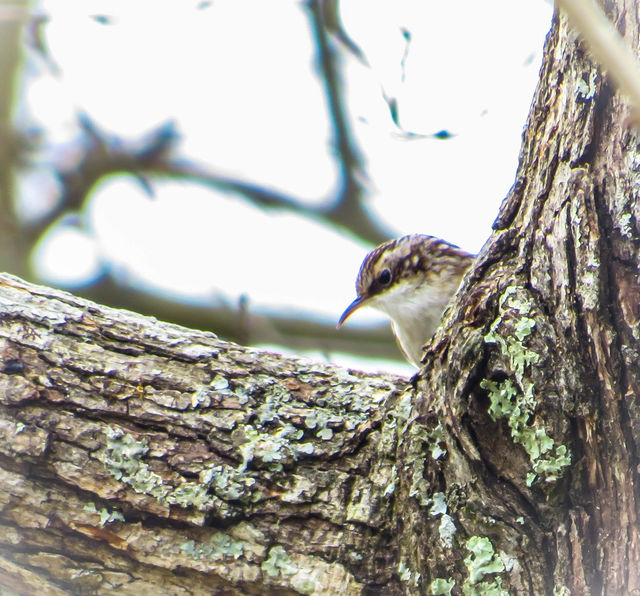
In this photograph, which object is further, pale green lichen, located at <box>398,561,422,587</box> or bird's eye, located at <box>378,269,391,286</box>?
bird's eye, located at <box>378,269,391,286</box>

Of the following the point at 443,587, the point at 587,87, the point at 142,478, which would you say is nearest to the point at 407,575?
the point at 443,587

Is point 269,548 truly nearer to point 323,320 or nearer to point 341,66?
point 323,320

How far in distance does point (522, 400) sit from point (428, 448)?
0.30 meters

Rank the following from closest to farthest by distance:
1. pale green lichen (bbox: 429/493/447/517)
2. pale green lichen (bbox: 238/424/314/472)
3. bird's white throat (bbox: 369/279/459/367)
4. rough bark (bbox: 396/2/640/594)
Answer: rough bark (bbox: 396/2/640/594)
pale green lichen (bbox: 429/493/447/517)
pale green lichen (bbox: 238/424/314/472)
bird's white throat (bbox: 369/279/459/367)

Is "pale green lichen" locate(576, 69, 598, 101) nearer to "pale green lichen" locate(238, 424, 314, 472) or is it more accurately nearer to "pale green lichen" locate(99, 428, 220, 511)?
"pale green lichen" locate(238, 424, 314, 472)

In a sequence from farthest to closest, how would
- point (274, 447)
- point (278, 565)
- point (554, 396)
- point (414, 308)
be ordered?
1. point (414, 308)
2. point (274, 447)
3. point (278, 565)
4. point (554, 396)

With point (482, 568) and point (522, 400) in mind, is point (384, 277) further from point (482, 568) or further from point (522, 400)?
point (482, 568)

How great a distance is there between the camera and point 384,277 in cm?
439

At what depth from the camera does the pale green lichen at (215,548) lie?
7.04 feet

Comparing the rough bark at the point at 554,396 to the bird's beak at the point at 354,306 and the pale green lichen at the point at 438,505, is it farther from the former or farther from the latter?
the bird's beak at the point at 354,306

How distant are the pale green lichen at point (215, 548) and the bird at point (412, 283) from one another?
2.00 m

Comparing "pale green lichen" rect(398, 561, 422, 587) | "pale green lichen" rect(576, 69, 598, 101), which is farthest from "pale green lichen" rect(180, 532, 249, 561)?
"pale green lichen" rect(576, 69, 598, 101)

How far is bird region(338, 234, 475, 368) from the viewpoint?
406cm

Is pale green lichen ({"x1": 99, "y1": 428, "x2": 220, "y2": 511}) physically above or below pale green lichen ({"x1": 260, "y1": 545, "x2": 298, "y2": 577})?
above
